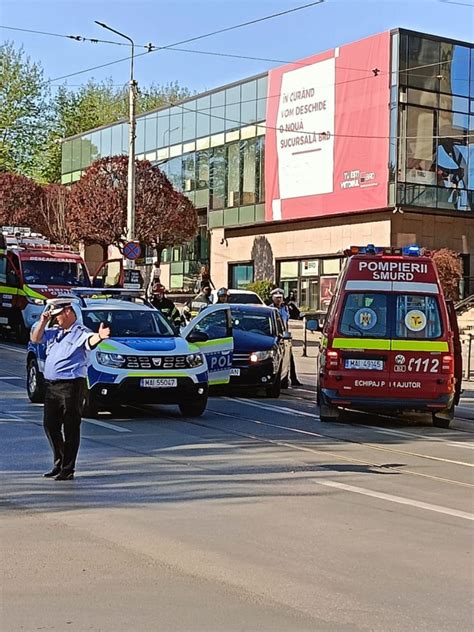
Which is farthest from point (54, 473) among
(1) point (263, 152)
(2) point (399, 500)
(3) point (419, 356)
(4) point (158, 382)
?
(1) point (263, 152)

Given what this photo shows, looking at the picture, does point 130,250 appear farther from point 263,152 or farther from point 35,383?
point 263,152

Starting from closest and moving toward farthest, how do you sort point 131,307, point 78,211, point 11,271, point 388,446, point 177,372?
1. point 388,446
2. point 177,372
3. point 131,307
4. point 11,271
5. point 78,211

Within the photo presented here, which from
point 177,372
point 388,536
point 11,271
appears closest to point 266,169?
point 11,271

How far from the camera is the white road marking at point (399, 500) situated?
8.63 metres

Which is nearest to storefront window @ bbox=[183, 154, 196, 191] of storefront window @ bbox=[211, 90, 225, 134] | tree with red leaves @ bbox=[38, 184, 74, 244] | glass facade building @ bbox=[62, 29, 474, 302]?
glass facade building @ bbox=[62, 29, 474, 302]

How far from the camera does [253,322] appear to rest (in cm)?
1908

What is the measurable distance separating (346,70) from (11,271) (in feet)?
55.9

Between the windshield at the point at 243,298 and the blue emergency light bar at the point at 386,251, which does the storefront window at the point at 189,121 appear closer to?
the windshield at the point at 243,298

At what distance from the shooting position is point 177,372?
14180mm

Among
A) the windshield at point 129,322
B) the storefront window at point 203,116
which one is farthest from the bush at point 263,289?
the windshield at point 129,322

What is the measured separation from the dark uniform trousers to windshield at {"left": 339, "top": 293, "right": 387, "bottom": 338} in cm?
Result: 574

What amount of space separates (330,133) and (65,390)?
32.4 meters

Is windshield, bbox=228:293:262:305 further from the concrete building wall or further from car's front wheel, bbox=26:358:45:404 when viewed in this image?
car's front wheel, bbox=26:358:45:404

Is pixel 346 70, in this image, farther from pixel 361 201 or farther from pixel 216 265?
pixel 216 265
